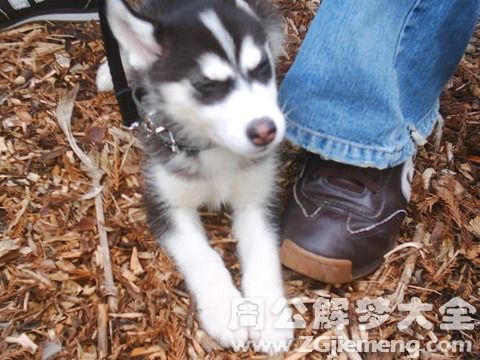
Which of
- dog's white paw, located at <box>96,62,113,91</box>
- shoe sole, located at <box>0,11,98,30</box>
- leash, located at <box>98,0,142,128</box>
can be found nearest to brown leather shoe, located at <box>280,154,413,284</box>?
leash, located at <box>98,0,142,128</box>

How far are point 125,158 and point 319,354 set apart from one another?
4.32 feet

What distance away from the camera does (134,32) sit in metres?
2.36

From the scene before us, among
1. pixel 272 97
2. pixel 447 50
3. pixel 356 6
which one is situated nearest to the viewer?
pixel 272 97

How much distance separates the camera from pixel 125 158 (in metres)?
2.96

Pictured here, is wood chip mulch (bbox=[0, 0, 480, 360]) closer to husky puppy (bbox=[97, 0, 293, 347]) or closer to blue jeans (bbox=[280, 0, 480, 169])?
husky puppy (bbox=[97, 0, 293, 347])

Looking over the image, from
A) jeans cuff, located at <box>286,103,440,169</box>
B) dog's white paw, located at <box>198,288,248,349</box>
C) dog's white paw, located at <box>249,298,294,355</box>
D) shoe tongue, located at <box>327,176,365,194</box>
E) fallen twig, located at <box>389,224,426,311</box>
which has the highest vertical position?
jeans cuff, located at <box>286,103,440,169</box>

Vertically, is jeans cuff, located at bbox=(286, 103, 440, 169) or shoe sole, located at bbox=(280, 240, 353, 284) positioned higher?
jeans cuff, located at bbox=(286, 103, 440, 169)

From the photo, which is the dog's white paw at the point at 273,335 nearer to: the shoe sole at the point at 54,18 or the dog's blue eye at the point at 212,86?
the dog's blue eye at the point at 212,86

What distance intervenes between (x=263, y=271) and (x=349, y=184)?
515 mm

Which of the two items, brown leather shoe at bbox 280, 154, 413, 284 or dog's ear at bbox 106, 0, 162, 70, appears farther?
brown leather shoe at bbox 280, 154, 413, 284

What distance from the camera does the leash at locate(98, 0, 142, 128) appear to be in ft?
8.09

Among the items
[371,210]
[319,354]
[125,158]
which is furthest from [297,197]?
[125,158]

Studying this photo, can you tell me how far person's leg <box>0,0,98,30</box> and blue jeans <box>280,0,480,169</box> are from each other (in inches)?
56.4

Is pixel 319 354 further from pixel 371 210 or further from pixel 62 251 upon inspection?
pixel 62 251
